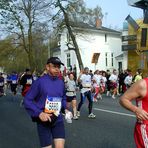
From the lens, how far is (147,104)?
12.6 feet

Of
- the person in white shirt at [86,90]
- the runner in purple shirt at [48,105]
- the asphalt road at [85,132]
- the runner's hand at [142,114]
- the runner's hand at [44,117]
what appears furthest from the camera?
the person in white shirt at [86,90]

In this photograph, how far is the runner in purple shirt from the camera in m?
5.43

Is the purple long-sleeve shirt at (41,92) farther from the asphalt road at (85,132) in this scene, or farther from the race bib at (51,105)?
the asphalt road at (85,132)

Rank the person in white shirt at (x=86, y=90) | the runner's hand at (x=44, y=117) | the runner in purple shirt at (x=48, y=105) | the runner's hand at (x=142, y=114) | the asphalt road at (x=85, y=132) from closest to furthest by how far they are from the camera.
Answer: the runner's hand at (x=142, y=114)
the runner's hand at (x=44, y=117)
the runner in purple shirt at (x=48, y=105)
the asphalt road at (x=85, y=132)
the person in white shirt at (x=86, y=90)

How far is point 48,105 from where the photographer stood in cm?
548

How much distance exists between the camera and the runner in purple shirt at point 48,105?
5.43 meters

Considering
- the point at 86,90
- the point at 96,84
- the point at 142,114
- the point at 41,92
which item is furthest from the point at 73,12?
the point at 142,114

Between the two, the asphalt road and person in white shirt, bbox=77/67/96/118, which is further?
person in white shirt, bbox=77/67/96/118

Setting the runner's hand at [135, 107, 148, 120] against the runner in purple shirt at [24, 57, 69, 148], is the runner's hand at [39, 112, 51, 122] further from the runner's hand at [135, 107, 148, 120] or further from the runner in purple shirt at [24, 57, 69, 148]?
the runner's hand at [135, 107, 148, 120]

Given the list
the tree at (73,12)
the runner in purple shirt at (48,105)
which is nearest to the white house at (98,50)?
the tree at (73,12)

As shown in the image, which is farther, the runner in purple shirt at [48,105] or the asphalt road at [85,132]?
the asphalt road at [85,132]

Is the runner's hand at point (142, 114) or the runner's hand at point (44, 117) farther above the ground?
the runner's hand at point (142, 114)

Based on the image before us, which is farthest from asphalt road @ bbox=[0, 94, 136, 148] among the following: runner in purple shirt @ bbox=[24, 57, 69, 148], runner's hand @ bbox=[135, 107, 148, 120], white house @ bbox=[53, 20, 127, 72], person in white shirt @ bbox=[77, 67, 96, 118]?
white house @ bbox=[53, 20, 127, 72]

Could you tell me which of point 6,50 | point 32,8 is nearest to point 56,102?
point 32,8
